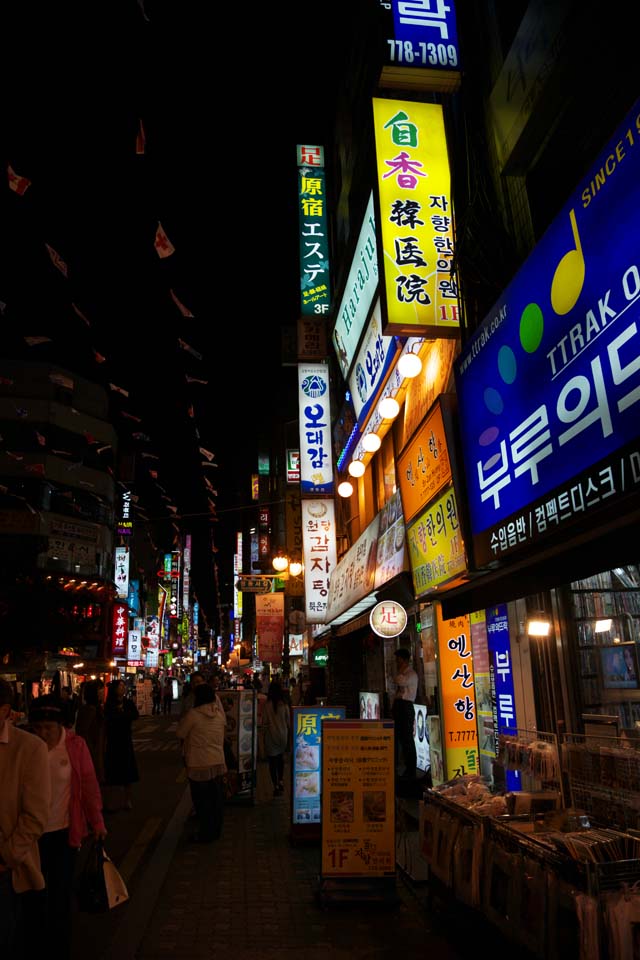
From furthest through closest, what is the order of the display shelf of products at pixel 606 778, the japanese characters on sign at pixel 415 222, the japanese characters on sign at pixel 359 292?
the japanese characters on sign at pixel 359 292 < the japanese characters on sign at pixel 415 222 < the display shelf of products at pixel 606 778

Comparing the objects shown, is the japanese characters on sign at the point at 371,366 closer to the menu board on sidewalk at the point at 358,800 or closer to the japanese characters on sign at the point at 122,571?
the menu board on sidewalk at the point at 358,800

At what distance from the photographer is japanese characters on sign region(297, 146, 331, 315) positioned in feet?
62.4

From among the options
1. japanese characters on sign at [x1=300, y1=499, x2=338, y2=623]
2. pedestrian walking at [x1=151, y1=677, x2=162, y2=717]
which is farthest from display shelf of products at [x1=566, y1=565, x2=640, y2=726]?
pedestrian walking at [x1=151, y1=677, x2=162, y2=717]

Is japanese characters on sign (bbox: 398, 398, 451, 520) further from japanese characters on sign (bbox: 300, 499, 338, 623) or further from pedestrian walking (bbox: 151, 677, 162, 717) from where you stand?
pedestrian walking (bbox: 151, 677, 162, 717)

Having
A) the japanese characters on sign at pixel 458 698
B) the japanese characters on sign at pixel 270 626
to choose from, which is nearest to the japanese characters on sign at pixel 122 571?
the japanese characters on sign at pixel 270 626

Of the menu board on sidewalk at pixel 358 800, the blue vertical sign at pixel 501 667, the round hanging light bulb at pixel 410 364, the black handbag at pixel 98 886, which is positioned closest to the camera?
the black handbag at pixel 98 886

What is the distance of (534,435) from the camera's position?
5203mm

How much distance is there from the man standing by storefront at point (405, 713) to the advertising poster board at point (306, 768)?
899mm

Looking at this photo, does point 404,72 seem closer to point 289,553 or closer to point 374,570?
point 374,570

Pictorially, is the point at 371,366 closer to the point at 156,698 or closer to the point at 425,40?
the point at 425,40

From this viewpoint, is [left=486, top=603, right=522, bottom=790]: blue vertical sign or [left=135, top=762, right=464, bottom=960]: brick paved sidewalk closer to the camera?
[left=135, top=762, right=464, bottom=960]: brick paved sidewalk

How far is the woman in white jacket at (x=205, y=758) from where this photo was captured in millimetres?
9320

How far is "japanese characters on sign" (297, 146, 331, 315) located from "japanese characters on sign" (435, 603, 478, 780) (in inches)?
453

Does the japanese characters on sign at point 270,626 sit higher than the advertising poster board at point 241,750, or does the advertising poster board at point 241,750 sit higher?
the japanese characters on sign at point 270,626
